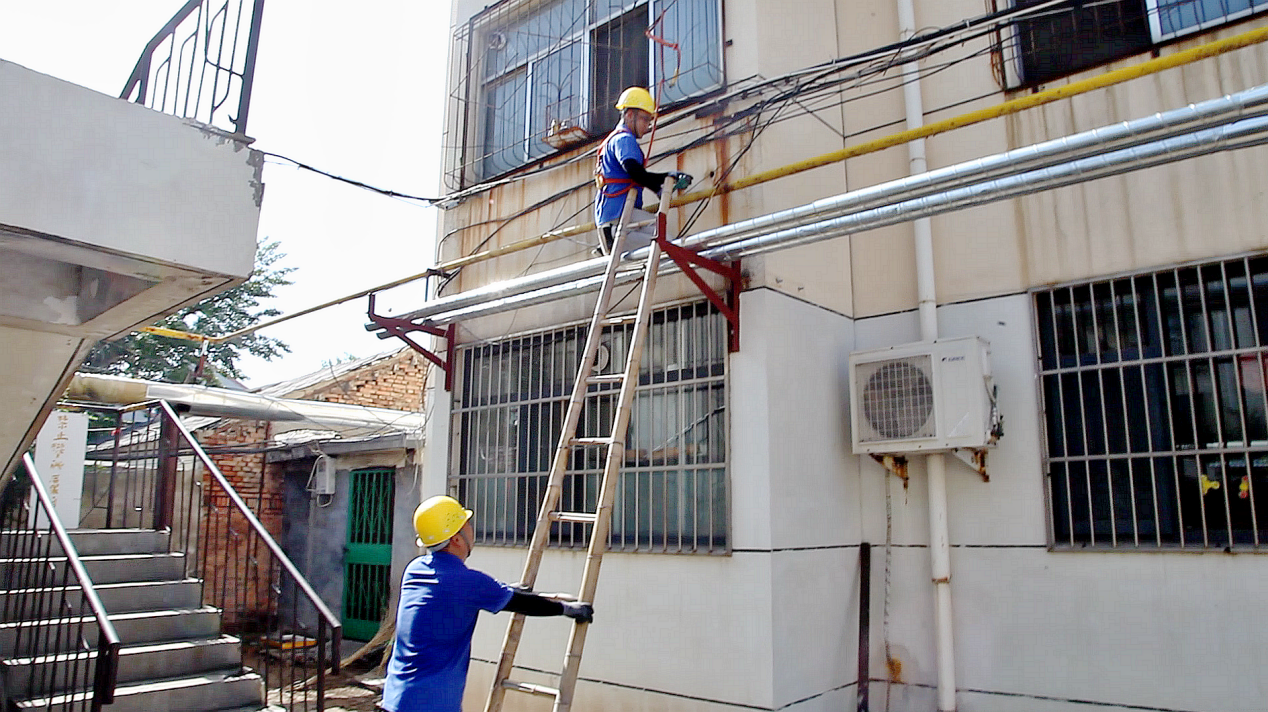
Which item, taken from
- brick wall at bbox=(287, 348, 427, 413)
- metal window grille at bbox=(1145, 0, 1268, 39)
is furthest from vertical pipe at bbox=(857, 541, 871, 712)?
brick wall at bbox=(287, 348, 427, 413)

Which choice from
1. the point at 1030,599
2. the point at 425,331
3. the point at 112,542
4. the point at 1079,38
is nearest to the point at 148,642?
the point at 112,542

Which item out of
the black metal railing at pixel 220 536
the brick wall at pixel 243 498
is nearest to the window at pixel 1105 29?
the black metal railing at pixel 220 536

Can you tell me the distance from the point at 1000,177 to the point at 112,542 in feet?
23.6

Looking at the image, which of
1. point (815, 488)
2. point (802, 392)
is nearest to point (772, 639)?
point (815, 488)

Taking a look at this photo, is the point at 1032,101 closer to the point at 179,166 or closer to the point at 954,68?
the point at 954,68

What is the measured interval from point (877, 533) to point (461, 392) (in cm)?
350

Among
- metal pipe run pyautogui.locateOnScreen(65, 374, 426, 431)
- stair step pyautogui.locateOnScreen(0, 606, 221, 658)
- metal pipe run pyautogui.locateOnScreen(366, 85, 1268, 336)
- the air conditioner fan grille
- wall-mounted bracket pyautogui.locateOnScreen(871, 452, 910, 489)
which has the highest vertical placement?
metal pipe run pyautogui.locateOnScreen(366, 85, 1268, 336)

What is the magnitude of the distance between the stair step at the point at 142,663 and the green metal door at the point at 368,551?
3980mm

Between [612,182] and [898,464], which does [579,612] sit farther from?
[898,464]

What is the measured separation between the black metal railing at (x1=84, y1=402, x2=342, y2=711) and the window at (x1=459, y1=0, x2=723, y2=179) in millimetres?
3681

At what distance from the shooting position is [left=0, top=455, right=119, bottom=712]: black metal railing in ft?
17.4

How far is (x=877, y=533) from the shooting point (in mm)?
5883

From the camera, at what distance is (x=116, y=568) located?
6.98 metres

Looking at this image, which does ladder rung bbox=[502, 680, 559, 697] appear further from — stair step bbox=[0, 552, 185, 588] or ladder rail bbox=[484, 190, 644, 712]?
stair step bbox=[0, 552, 185, 588]
